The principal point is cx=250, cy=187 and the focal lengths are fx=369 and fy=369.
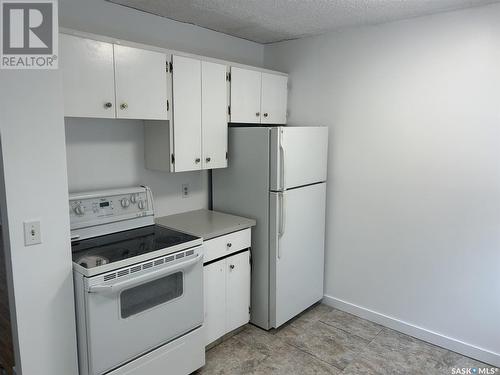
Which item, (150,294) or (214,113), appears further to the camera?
(214,113)

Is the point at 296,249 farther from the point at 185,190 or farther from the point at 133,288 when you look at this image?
the point at 133,288

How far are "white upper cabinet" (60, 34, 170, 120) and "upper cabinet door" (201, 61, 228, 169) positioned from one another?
1.10 ft

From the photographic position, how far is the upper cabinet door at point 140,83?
218 centimetres

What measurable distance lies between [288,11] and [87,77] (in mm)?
1414

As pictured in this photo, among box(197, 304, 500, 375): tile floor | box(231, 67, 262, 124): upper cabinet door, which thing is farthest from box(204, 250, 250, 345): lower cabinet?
box(231, 67, 262, 124): upper cabinet door

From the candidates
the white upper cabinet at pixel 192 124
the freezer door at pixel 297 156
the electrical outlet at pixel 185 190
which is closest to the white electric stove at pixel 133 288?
the white upper cabinet at pixel 192 124

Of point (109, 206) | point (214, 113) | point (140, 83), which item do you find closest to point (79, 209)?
point (109, 206)

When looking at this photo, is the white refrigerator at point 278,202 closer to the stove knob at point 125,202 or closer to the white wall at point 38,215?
the stove knob at point 125,202

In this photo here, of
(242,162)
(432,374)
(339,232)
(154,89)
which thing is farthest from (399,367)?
(154,89)

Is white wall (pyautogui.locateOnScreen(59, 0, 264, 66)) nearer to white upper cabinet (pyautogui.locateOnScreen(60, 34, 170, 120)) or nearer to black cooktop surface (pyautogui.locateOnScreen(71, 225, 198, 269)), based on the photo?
white upper cabinet (pyautogui.locateOnScreen(60, 34, 170, 120))

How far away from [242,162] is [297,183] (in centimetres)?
46

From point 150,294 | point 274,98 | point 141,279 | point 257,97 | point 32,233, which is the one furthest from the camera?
point 274,98

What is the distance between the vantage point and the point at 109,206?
2381 mm

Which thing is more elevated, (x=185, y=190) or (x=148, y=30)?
(x=148, y=30)
